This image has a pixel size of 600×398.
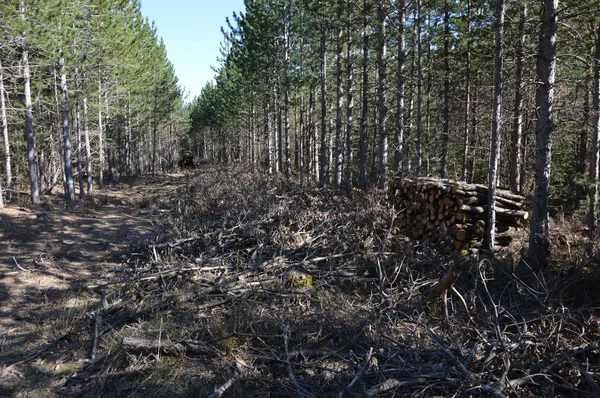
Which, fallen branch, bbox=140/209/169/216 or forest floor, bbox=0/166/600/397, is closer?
forest floor, bbox=0/166/600/397

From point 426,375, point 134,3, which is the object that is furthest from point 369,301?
point 134,3

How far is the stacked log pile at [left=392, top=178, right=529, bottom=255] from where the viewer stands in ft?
24.1

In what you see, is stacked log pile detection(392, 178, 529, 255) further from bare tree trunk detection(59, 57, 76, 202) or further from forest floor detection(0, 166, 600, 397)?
bare tree trunk detection(59, 57, 76, 202)

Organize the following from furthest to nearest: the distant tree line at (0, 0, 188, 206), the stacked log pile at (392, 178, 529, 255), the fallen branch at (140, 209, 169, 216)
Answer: the fallen branch at (140, 209, 169, 216)
the distant tree line at (0, 0, 188, 206)
the stacked log pile at (392, 178, 529, 255)

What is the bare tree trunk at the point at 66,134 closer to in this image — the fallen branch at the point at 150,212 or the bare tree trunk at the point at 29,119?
the bare tree trunk at the point at 29,119

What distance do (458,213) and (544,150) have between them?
1834 mm

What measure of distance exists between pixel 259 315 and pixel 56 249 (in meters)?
6.42

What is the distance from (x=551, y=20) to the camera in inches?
238

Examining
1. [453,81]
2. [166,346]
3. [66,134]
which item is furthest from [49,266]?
[453,81]

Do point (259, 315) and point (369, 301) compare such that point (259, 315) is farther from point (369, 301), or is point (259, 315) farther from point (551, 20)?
point (551, 20)

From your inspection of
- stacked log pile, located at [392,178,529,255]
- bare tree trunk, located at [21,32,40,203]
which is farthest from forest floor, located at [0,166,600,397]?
bare tree trunk, located at [21,32,40,203]

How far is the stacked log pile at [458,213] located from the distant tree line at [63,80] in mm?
12952

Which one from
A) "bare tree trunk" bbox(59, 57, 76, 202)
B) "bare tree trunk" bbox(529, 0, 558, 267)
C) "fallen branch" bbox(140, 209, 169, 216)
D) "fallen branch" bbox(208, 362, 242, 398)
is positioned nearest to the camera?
"fallen branch" bbox(208, 362, 242, 398)

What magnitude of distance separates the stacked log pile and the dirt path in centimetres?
600
